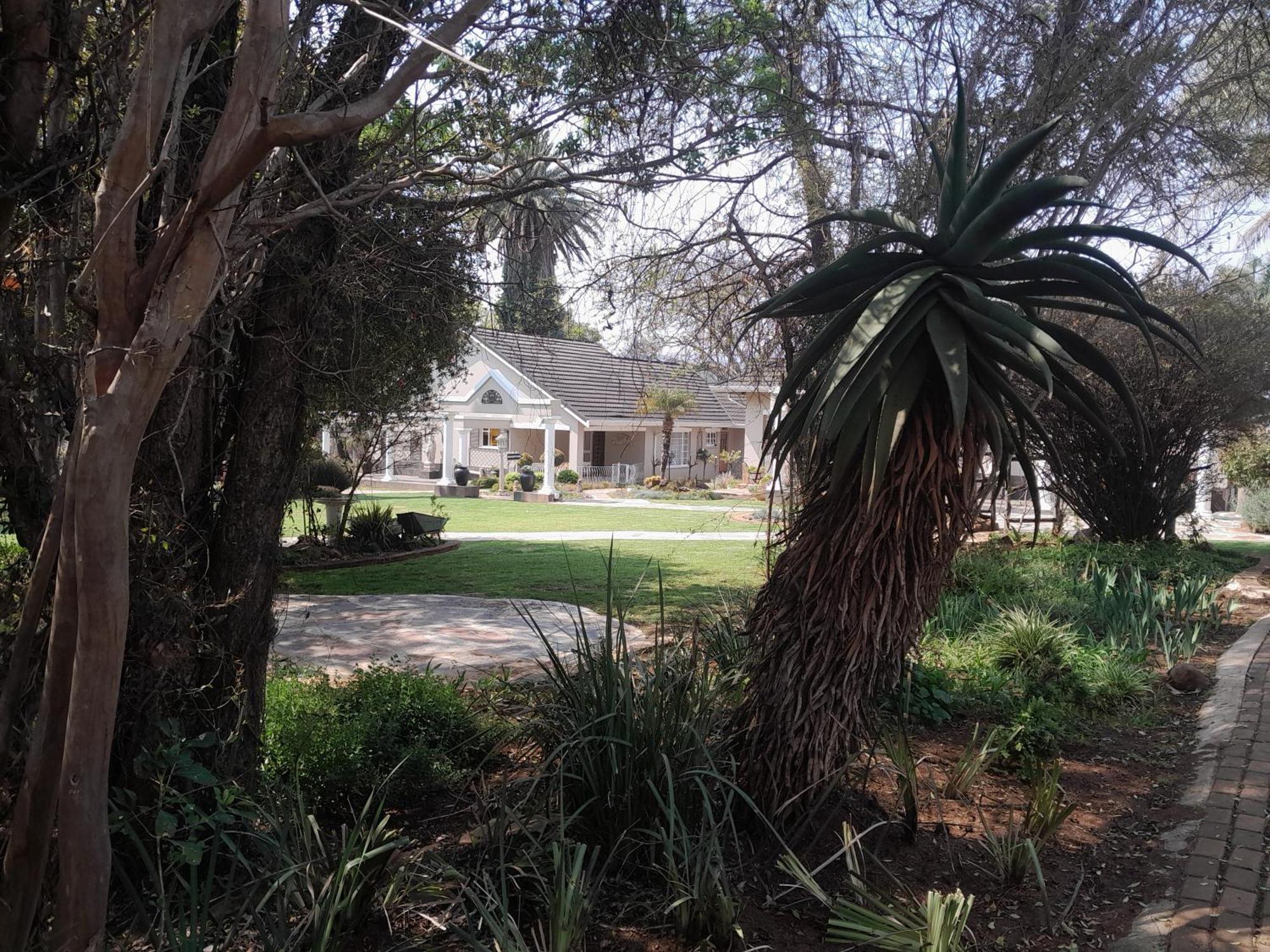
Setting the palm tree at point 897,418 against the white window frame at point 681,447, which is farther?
the white window frame at point 681,447

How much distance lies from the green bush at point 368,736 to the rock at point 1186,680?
17.5ft

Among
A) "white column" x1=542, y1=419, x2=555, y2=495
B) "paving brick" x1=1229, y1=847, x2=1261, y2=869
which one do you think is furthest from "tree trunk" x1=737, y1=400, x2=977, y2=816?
"white column" x1=542, y1=419, x2=555, y2=495

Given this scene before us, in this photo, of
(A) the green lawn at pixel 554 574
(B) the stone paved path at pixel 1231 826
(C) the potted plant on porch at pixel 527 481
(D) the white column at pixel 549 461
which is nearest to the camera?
(B) the stone paved path at pixel 1231 826

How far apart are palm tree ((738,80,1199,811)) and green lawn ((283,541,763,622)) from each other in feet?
19.3

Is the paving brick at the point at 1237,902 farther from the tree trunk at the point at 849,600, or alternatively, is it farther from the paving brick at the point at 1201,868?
the tree trunk at the point at 849,600

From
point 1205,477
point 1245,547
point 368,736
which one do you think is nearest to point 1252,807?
point 368,736

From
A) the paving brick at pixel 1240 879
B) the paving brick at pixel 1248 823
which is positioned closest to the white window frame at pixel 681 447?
the paving brick at pixel 1248 823

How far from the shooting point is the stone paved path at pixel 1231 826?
3457mm

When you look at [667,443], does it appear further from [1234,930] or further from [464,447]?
[1234,930]

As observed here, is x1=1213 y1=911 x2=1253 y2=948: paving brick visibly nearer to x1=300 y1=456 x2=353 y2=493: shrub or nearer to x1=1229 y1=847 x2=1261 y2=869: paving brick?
x1=1229 y1=847 x2=1261 y2=869: paving brick

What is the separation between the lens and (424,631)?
9.28m

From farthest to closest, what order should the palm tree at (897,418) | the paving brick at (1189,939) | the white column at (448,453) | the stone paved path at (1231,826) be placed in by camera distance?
the white column at (448,453), the palm tree at (897,418), the stone paved path at (1231,826), the paving brick at (1189,939)

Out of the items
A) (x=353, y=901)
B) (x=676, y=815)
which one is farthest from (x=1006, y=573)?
(x=353, y=901)

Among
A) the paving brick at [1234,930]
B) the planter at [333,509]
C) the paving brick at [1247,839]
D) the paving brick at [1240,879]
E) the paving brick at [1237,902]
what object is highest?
the planter at [333,509]
